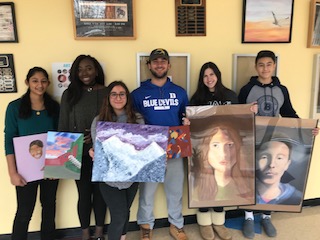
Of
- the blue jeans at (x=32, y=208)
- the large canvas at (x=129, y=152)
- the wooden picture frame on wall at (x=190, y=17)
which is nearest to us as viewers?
the large canvas at (x=129, y=152)

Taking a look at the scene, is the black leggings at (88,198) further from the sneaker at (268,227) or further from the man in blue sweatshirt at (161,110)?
the sneaker at (268,227)

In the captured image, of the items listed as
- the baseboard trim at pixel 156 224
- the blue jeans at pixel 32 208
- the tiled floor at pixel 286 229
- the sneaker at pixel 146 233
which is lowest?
the tiled floor at pixel 286 229

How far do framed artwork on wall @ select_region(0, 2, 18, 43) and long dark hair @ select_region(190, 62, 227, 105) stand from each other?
1431 mm

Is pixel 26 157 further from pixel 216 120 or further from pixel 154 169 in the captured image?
pixel 216 120

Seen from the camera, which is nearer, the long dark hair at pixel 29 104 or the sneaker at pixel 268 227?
the long dark hair at pixel 29 104

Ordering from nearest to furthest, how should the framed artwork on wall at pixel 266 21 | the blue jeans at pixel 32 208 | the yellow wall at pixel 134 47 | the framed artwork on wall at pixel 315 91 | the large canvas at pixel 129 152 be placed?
the large canvas at pixel 129 152, the blue jeans at pixel 32 208, the yellow wall at pixel 134 47, the framed artwork on wall at pixel 266 21, the framed artwork on wall at pixel 315 91

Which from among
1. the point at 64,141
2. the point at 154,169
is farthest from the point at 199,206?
the point at 64,141

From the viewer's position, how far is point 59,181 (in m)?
2.10

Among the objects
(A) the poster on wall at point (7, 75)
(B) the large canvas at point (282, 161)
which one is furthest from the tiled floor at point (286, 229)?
(A) the poster on wall at point (7, 75)

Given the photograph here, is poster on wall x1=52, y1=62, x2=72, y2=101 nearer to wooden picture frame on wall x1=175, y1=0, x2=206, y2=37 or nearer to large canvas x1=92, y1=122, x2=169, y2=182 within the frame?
large canvas x1=92, y1=122, x2=169, y2=182

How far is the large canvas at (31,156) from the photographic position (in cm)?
175

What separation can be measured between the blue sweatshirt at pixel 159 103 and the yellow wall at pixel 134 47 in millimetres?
261

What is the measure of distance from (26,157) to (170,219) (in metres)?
1.23

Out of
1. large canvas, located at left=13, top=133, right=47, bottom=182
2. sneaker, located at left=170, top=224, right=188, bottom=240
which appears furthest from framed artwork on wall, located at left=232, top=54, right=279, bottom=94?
large canvas, located at left=13, top=133, right=47, bottom=182
